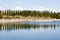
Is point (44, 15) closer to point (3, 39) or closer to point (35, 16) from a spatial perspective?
point (35, 16)

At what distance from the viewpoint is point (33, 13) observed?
52.4 meters

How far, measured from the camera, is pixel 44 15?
52.1m

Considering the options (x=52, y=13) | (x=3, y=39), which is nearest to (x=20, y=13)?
(x=52, y=13)

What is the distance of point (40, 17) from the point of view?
4981 cm

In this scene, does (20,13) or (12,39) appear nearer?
(12,39)

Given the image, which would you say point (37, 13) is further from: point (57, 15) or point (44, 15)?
point (57, 15)

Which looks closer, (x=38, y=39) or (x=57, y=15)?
(x=38, y=39)

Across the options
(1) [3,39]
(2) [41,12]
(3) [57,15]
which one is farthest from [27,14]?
(1) [3,39]

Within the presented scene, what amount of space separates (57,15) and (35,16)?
303 inches

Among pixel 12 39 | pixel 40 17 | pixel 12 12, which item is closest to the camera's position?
pixel 12 39

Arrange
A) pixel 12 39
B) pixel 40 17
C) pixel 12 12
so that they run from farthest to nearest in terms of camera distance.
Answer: pixel 12 12 → pixel 40 17 → pixel 12 39

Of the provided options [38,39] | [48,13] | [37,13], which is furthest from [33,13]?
[38,39]

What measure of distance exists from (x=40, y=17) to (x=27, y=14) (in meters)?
4.20

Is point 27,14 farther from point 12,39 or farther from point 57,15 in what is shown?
point 12,39
